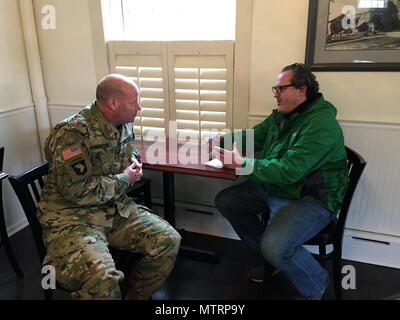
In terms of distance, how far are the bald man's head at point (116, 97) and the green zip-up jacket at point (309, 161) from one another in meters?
0.61

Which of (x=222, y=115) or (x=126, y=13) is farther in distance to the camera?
(x=126, y=13)

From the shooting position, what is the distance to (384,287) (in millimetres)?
1988

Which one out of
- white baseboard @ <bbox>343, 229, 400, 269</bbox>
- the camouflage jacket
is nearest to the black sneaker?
white baseboard @ <bbox>343, 229, 400, 269</bbox>

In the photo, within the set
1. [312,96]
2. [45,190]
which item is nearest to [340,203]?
[312,96]

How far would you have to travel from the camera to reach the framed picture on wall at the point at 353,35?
5.86 feet

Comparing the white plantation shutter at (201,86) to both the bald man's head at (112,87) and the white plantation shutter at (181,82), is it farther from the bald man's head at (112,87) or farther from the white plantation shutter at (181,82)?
the bald man's head at (112,87)

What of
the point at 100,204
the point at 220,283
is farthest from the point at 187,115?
the point at 220,283

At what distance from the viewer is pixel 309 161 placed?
1613 millimetres

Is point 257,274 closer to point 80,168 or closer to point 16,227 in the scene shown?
point 80,168

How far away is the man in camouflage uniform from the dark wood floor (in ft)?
1.30

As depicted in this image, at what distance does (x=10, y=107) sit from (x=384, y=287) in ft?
8.49

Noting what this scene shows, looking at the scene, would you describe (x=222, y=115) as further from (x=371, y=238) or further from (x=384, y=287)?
(x=384, y=287)

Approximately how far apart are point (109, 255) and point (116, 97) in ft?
2.28

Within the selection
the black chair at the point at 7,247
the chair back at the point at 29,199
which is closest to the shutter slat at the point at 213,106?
the chair back at the point at 29,199
